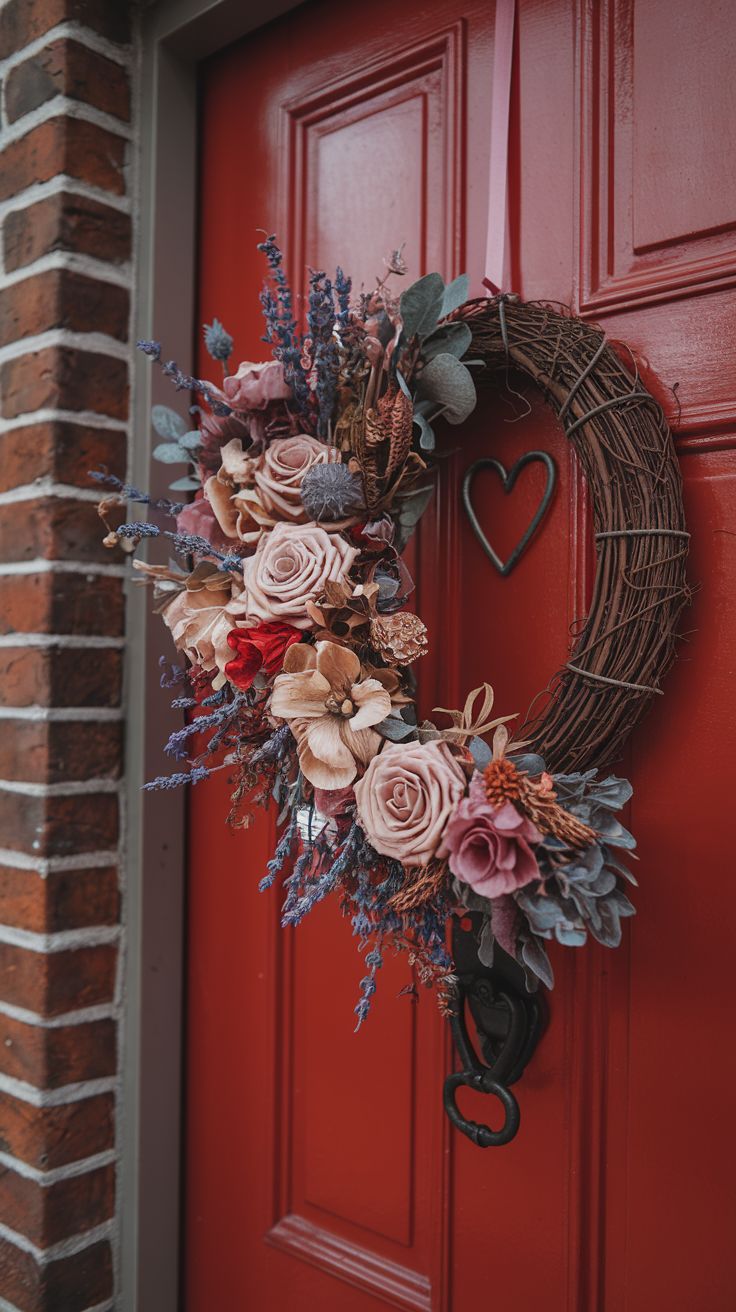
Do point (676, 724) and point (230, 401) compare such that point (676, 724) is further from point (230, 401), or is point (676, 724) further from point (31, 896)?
point (31, 896)

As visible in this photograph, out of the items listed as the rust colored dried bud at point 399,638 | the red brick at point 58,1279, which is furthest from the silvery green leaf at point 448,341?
the red brick at point 58,1279

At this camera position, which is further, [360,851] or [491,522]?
[491,522]

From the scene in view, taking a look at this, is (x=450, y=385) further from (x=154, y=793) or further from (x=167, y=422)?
(x=154, y=793)

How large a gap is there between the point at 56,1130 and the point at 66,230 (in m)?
1.05

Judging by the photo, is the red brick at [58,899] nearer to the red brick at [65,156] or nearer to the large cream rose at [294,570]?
the large cream rose at [294,570]

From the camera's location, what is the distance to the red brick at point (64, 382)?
101 cm

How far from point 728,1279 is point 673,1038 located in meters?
0.19

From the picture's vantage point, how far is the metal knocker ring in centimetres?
75

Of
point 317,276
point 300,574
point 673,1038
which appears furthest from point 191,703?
point 673,1038

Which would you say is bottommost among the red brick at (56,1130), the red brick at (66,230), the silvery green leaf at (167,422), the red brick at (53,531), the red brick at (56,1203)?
the red brick at (56,1203)

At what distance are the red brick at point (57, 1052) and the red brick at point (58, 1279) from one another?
0.20 meters

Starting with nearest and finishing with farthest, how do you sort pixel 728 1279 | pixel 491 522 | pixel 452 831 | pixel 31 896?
pixel 452 831 → pixel 728 1279 → pixel 491 522 → pixel 31 896

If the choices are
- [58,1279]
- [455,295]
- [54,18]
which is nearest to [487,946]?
[455,295]

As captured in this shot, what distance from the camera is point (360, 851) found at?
A: 2.23ft
